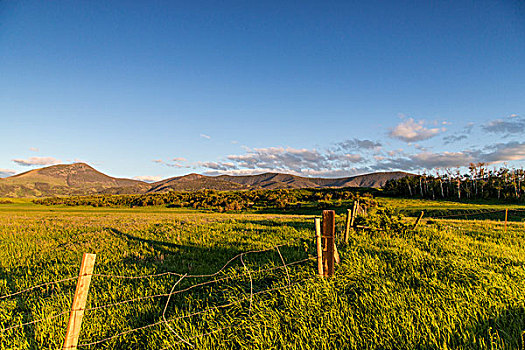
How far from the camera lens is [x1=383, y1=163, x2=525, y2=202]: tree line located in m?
68.1

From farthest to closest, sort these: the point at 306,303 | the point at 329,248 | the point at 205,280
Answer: the point at 205,280, the point at 329,248, the point at 306,303

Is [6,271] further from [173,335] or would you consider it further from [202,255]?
[173,335]

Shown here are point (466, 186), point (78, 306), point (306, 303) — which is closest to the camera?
point (78, 306)

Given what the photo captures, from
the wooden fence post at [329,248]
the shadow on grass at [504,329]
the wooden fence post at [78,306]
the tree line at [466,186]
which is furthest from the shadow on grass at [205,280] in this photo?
the tree line at [466,186]

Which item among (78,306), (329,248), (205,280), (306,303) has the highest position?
(329,248)

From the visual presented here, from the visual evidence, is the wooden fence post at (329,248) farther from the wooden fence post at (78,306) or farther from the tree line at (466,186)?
the tree line at (466,186)

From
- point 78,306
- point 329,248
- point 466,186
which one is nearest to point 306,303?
A: point 329,248

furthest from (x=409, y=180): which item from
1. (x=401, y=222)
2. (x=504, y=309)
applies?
(x=504, y=309)

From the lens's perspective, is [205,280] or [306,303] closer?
[306,303]

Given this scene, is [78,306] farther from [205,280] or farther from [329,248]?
[329,248]

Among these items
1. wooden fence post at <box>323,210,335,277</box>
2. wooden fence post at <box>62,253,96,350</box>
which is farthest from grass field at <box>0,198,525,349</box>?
wooden fence post at <box>62,253,96,350</box>

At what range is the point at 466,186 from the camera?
76750 millimetres

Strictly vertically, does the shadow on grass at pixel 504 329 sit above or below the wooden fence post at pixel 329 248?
below

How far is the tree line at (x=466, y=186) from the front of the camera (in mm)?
68125
